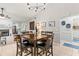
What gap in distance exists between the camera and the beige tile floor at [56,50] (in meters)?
1.98

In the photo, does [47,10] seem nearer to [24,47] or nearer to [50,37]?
[50,37]

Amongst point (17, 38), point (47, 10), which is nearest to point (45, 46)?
point (17, 38)

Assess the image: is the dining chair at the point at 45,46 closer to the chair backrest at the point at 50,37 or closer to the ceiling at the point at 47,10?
the chair backrest at the point at 50,37

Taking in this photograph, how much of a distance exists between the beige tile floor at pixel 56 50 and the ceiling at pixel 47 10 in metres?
0.49

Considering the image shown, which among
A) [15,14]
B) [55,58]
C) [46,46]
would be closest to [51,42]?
[46,46]

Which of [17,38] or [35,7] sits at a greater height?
[35,7]

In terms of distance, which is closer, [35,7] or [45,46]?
[35,7]

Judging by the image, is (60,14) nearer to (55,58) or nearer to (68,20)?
(68,20)

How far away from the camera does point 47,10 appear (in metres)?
1.99

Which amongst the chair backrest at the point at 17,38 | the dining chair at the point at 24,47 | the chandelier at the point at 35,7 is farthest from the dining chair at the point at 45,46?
the chandelier at the point at 35,7

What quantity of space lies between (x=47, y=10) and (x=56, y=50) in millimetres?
751

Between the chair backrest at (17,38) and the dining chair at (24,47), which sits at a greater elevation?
the chair backrest at (17,38)

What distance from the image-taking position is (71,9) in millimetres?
1975

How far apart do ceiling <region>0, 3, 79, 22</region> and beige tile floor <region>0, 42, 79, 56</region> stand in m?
0.49
